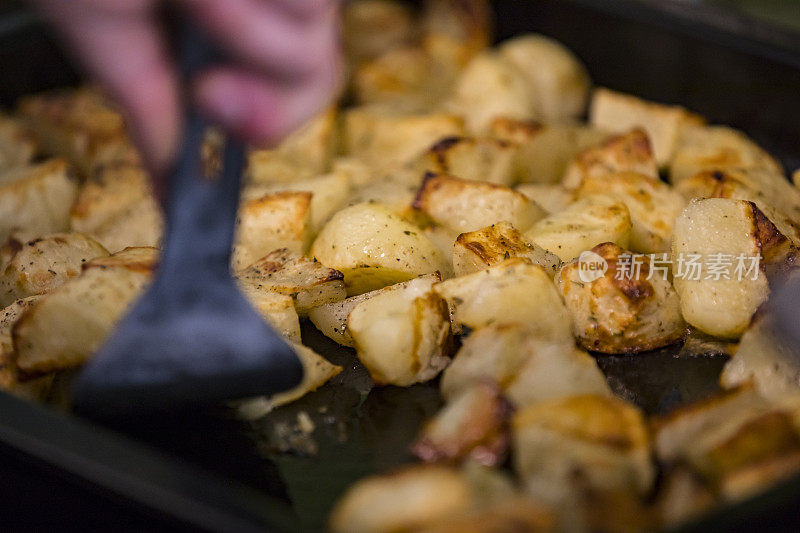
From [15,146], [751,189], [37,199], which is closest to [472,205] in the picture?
[751,189]

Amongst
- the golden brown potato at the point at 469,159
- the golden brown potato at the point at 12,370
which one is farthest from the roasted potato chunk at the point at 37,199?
the golden brown potato at the point at 469,159

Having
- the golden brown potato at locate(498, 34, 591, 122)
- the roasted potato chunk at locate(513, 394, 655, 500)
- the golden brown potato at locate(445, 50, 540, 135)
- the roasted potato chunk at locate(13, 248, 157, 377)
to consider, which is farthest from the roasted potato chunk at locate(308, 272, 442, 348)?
the golden brown potato at locate(498, 34, 591, 122)

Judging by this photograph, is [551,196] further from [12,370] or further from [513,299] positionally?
[12,370]

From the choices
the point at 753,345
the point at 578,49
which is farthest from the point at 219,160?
the point at 578,49

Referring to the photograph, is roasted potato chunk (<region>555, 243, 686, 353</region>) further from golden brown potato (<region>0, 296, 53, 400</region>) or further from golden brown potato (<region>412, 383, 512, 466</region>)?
golden brown potato (<region>0, 296, 53, 400</region>)

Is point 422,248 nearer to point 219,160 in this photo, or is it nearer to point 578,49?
point 219,160
